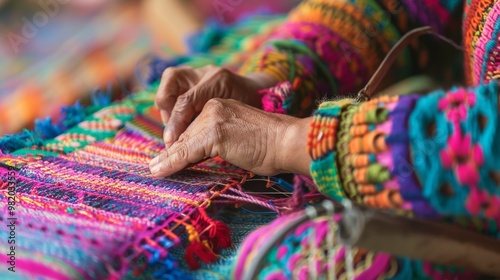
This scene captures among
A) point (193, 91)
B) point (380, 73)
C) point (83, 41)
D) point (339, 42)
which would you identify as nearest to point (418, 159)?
point (380, 73)

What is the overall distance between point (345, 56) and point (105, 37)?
0.72m

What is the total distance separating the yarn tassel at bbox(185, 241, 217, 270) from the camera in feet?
2.51

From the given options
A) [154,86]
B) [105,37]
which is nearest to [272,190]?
[154,86]

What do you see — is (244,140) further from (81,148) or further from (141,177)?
(81,148)

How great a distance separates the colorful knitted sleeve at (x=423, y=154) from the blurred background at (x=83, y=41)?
0.77 m

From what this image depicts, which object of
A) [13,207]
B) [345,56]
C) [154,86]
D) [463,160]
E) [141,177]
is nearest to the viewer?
[463,160]

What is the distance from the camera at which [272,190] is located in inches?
35.9

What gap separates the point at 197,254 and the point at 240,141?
0.20 m

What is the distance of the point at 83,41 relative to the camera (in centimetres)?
156
